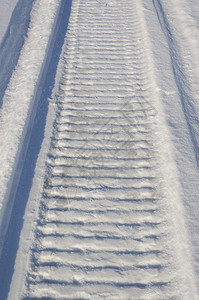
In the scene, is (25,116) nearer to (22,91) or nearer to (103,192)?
(22,91)

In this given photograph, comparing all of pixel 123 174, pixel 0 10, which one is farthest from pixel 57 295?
pixel 0 10

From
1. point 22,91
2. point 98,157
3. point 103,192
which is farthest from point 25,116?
point 103,192

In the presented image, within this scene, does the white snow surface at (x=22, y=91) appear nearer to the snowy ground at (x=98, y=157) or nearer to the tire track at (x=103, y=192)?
the snowy ground at (x=98, y=157)

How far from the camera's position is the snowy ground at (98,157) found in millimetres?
2156

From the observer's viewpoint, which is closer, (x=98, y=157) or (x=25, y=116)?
(x=98, y=157)

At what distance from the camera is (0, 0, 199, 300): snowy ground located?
2156 mm

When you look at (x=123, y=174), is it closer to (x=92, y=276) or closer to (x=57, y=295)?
(x=92, y=276)

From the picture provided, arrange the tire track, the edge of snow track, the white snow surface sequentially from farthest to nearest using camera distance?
the white snow surface < the edge of snow track < the tire track

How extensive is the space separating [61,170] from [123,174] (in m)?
0.58

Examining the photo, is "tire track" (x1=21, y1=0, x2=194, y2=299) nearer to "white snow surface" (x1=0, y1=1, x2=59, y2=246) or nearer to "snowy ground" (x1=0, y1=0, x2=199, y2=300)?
"snowy ground" (x1=0, y1=0, x2=199, y2=300)

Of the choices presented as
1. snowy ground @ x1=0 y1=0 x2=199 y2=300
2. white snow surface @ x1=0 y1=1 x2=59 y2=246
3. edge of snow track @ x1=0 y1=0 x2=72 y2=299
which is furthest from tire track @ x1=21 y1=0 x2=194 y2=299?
white snow surface @ x1=0 y1=1 x2=59 y2=246

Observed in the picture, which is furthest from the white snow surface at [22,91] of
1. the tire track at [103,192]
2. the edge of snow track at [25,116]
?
the tire track at [103,192]

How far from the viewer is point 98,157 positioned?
2.78 m

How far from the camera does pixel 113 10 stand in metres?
4.46
